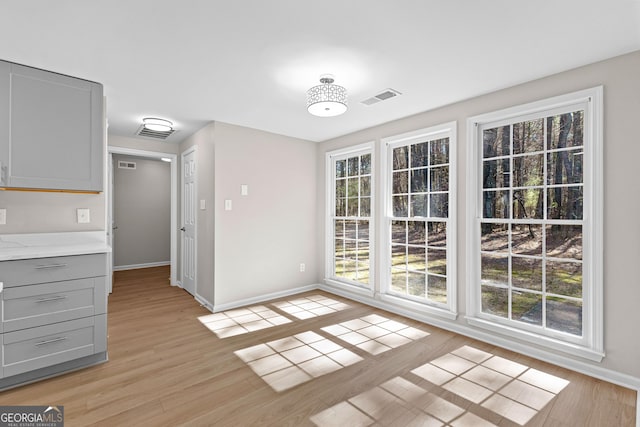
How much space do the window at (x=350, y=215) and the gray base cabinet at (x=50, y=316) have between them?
10.3ft

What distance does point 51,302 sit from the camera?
91.5 inches

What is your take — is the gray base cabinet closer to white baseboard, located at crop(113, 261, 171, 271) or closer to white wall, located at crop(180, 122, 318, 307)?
white wall, located at crop(180, 122, 318, 307)

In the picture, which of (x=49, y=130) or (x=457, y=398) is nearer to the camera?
(x=457, y=398)

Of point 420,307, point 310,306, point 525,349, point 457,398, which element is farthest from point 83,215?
point 525,349

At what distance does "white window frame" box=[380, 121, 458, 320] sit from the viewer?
3.29 metres

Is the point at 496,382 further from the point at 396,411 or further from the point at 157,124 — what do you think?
the point at 157,124

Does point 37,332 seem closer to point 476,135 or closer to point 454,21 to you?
point 454,21

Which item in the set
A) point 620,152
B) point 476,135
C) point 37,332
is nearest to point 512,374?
point 620,152

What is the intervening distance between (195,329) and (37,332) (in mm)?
1356

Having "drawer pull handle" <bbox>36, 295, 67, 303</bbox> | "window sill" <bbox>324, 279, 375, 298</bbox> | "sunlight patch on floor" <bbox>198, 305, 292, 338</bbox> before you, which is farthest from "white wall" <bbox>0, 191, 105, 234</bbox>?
"window sill" <bbox>324, 279, 375, 298</bbox>

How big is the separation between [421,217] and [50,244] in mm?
3821

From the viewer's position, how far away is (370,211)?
4336 millimetres

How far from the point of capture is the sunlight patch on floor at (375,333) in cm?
296

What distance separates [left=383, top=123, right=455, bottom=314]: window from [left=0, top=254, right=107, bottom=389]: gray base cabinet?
3185 millimetres
